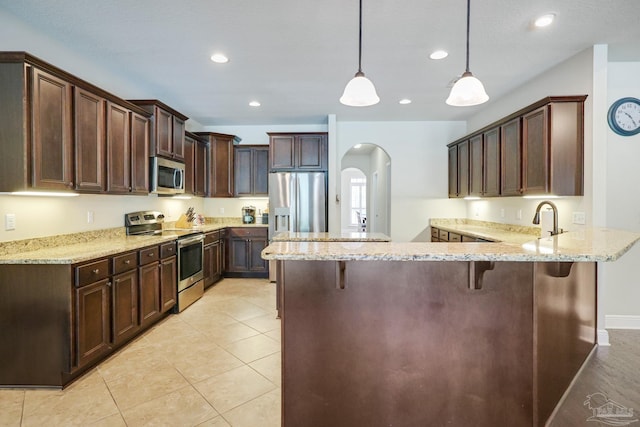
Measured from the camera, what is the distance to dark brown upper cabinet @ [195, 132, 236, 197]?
5.44 metres

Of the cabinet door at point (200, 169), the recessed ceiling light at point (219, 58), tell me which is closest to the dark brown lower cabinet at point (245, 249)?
the cabinet door at point (200, 169)

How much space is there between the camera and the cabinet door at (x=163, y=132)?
3.66 m

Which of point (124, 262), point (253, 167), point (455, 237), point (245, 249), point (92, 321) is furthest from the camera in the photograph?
point (253, 167)

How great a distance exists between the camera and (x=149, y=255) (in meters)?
3.20

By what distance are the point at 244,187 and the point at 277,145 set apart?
3.26 feet

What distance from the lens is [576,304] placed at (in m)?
2.23

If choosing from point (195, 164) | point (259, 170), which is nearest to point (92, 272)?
point (195, 164)

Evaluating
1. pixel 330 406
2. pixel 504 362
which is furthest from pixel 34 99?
pixel 504 362

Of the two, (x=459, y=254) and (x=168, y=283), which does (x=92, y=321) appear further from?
(x=459, y=254)

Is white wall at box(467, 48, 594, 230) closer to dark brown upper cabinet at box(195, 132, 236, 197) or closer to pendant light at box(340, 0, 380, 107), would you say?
pendant light at box(340, 0, 380, 107)

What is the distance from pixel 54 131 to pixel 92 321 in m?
1.43

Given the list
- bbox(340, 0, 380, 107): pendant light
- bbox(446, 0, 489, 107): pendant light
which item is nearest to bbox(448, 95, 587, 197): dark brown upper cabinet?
bbox(446, 0, 489, 107): pendant light

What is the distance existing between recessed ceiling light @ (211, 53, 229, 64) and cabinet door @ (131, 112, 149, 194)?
3.30 ft

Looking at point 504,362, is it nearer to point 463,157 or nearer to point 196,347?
point 196,347
